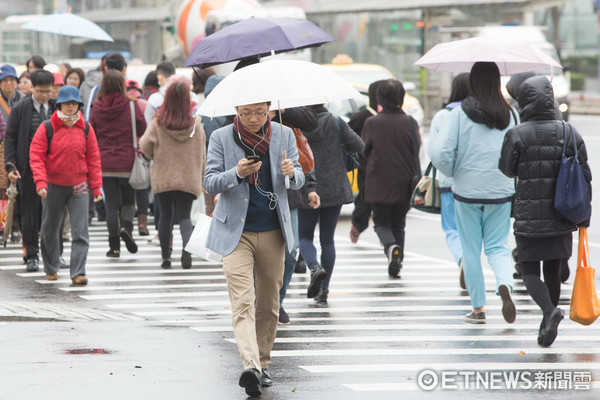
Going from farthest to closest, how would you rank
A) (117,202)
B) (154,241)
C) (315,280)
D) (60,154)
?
1. (154,241)
2. (117,202)
3. (60,154)
4. (315,280)

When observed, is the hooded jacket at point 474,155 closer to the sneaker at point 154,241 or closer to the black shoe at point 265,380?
the black shoe at point 265,380

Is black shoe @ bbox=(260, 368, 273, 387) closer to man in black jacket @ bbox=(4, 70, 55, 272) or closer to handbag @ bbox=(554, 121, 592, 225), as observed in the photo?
handbag @ bbox=(554, 121, 592, 225)

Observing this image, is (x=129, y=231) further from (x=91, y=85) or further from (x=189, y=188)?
(x=91, y=85)

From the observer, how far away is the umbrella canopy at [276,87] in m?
6.41

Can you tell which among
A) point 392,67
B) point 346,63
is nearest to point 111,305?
point 346,63

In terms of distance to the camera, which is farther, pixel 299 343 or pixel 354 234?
pixel 354 234

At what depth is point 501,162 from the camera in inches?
308

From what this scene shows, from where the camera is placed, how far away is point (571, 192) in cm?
750

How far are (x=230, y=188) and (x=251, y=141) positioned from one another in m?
0.30

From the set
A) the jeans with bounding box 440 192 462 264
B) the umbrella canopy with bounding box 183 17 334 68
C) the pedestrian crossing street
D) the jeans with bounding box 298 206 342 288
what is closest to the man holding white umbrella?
the pedestrian crossing street

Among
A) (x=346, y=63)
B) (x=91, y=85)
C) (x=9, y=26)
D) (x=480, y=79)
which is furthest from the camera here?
(x=9, y=26)

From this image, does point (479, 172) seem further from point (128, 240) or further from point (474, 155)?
point (128, 240)

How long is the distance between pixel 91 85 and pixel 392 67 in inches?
678

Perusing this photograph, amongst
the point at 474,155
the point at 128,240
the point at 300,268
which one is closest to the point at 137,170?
the point at 128,240
